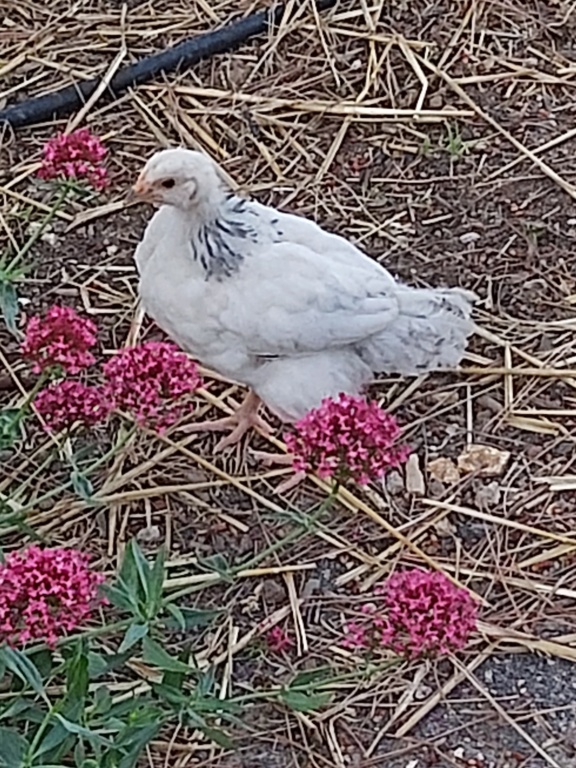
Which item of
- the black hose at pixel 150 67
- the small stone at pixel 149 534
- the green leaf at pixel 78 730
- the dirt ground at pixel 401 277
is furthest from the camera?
the black hose at pixel 150 67

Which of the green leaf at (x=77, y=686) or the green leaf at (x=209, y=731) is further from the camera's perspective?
the green leaf at (x=209, y=731)

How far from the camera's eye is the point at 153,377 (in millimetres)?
1576

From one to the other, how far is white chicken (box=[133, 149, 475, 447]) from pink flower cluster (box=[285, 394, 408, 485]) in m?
0.63

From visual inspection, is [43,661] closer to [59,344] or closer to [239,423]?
[59,344]

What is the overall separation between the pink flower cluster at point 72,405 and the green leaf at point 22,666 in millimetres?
281

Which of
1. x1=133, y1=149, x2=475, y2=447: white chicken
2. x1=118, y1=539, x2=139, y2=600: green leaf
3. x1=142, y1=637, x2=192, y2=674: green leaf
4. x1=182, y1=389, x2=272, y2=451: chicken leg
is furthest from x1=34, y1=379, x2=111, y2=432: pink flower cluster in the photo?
x1=182, y1=389, x2=272, y2=451: chicken leg

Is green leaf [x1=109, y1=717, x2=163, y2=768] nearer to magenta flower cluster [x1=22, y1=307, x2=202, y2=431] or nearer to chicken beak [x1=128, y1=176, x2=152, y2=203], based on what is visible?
magenta flower cluster [x1=22, y1=307, x2=202, y2=431]

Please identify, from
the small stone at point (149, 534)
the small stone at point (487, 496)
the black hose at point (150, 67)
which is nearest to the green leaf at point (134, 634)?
the small stone at point (149, 534)

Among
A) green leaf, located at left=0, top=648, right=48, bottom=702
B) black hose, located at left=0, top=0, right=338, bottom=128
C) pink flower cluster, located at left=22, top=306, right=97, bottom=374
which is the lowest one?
black hose, located at left=0, top=0, right=338, bottom=128

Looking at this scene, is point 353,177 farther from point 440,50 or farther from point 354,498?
point 354,498

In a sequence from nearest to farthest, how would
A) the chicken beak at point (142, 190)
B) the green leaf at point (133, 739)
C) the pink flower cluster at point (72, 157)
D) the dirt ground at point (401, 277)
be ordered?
the green leaf at point (133, 739) → the pink flower cluster at point (72, 157) → the dirt ground at point (401, 277) → the chicken beak at point (142, 190)

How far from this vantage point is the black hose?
2.96 meters

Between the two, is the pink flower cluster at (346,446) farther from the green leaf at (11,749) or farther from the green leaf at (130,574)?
the green leaf at (11,749)

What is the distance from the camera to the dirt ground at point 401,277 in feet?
6.43
